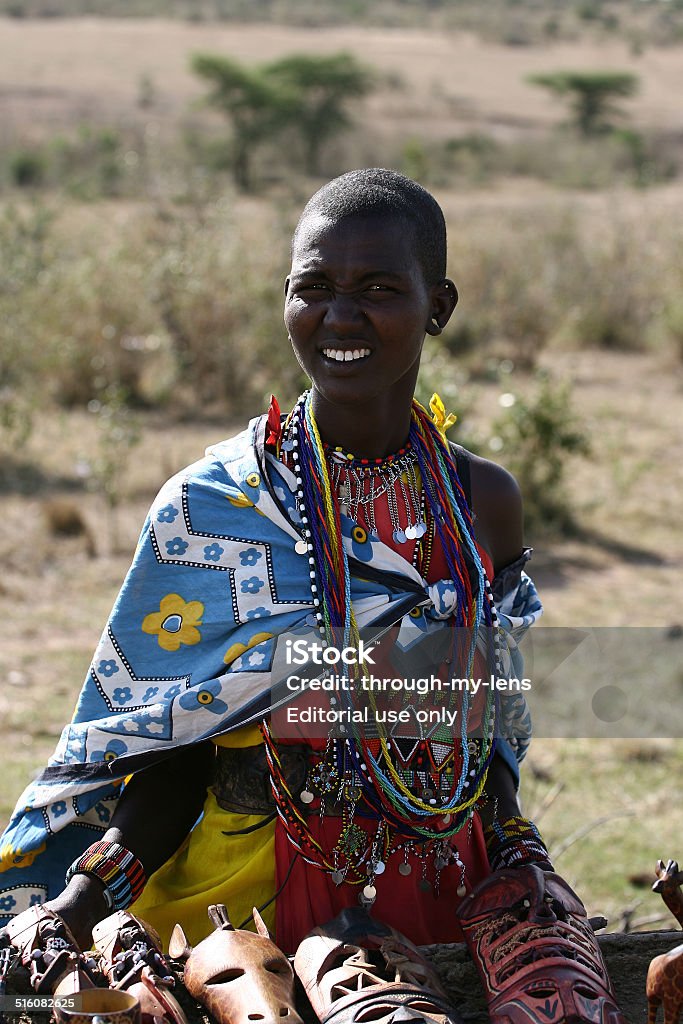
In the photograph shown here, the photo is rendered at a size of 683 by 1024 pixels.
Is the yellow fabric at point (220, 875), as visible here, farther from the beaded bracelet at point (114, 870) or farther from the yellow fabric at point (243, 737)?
the beaded bracelet at point (114, 870)

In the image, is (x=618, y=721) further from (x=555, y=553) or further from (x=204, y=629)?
(x=204, y=629)

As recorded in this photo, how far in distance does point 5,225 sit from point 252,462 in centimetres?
904

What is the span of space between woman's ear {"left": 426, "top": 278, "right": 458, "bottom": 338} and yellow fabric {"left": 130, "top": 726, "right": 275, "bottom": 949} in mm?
744

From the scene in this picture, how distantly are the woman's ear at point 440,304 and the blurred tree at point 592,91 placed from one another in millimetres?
36985

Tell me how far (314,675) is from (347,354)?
52cm

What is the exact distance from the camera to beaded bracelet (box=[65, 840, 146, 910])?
2051mm

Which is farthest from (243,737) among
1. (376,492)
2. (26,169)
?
(26,169)

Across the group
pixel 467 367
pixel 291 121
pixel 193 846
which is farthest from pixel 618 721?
pixel 291 121

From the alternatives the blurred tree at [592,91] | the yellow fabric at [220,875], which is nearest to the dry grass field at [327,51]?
the blurred tree at [592,91]

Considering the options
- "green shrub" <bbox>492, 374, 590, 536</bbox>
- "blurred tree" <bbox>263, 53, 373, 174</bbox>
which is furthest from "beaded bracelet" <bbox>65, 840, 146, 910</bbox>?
"blurred tree" <bbox>263, 53, 373, 174</bbox>

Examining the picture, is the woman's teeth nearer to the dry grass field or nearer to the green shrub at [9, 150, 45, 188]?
the green shrub at [9, 150, 45, 188]

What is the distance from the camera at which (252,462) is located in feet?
7.27

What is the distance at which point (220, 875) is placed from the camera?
220 cm

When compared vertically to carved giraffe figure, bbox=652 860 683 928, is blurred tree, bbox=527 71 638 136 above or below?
below
